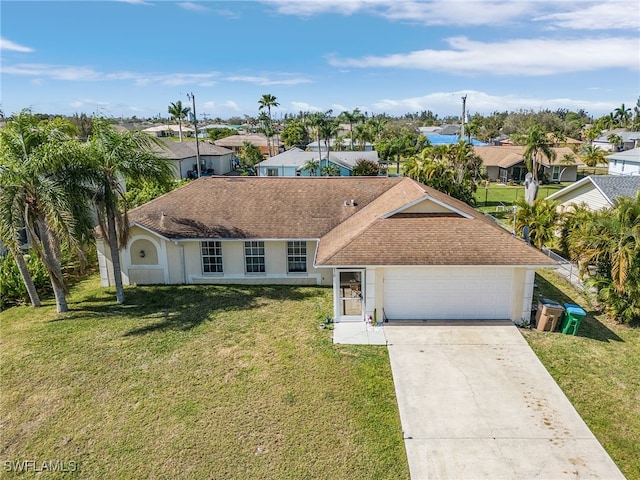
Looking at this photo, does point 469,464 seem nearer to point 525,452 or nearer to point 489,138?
point 525,452

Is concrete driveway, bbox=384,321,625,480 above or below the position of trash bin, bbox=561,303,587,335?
below

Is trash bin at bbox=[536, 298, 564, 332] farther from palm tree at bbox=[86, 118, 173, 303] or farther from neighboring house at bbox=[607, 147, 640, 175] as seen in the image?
neighboring house at bbox=[607, 147, 640, 175]

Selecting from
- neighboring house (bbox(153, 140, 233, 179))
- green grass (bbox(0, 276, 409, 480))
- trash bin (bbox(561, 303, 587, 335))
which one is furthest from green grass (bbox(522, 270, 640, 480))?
neighboring house (bbox(153, 140, 233, 179))

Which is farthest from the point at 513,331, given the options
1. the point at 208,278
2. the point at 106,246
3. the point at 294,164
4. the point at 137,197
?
the point at 294,164

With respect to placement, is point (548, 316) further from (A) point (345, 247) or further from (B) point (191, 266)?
(B) point (191, 266)

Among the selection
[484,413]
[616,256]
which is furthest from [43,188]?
[616,256]
